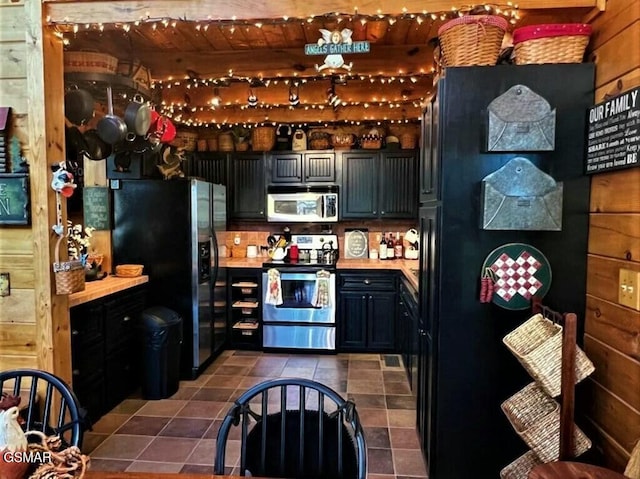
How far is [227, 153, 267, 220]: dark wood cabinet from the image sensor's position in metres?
5.14

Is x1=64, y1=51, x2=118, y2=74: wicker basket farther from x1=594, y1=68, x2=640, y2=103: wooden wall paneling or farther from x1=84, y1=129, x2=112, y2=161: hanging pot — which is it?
x1=594, y1=68, x2=640, y2=103: wooden wall paneling

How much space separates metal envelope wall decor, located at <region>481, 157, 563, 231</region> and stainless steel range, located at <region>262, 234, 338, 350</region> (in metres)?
2.74

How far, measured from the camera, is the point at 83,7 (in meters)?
2.38

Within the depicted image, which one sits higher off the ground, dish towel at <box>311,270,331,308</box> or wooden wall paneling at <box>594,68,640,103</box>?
wooden wall paneling at <box>594,68,640,103</box>

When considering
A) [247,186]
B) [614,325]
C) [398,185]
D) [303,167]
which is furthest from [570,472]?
[247,186]

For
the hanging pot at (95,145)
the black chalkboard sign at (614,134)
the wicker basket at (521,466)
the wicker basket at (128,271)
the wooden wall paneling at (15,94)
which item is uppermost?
the wooden wall paneling at (15,94)

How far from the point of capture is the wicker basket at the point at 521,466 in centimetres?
203

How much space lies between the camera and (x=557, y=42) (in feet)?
6.61

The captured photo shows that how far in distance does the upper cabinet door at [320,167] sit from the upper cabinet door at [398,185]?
22.2 inches

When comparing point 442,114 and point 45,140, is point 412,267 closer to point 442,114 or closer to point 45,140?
point 442,114

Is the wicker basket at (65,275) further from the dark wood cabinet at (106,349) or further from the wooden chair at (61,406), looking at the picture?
the wooden chair at (61,406)

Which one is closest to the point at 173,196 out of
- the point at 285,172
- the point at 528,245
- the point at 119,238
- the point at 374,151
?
the point at 119,238

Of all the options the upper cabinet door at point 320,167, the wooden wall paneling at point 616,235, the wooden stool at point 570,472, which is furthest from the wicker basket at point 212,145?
the wooden stool at point 570,472

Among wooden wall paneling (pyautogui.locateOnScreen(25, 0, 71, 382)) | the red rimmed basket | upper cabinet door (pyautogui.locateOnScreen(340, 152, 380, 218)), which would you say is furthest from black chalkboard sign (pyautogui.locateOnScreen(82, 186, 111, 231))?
the red rimmed basket
